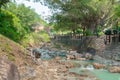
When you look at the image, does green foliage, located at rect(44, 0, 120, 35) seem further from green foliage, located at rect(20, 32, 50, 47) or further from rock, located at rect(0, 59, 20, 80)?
rock, located at rect(0, 59, 20, 80)

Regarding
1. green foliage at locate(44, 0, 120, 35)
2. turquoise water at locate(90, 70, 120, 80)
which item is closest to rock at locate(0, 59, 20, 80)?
turquoise water at locate(90, 70, 120, 80)

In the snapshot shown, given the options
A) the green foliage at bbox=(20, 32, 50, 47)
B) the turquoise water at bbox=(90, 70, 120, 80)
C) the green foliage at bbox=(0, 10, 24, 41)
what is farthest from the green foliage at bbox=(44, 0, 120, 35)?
the turquoise water at bbox=(90, 70, 120, 80)

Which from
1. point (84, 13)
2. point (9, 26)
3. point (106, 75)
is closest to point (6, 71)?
point (106, 75)

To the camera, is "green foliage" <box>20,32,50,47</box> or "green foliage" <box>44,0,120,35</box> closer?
"green foliage" <box>20,32,50,47</box>

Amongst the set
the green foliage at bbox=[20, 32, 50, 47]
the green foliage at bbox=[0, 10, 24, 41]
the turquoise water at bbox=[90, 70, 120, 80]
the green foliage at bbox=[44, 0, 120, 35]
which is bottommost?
the turquoise water at bbox=[90, 70, 120, 80]

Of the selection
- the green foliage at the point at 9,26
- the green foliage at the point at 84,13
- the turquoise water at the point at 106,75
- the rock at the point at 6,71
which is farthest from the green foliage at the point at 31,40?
the rock at the point at 6,71

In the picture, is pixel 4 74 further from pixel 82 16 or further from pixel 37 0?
pixel 82 16

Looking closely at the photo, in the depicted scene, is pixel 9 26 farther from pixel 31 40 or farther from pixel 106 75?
pixel 31 40

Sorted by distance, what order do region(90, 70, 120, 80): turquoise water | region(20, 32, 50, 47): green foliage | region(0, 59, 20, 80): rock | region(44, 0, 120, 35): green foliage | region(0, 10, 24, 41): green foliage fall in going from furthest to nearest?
region(44, 0, 120, 35): green foliage < region(20, 32, 50, 47): green foliage < region(0, 10, 24, 41): green foliage < region(90, 70, 120, 80): turquoise water < region(0, 59, 20, 80): rock

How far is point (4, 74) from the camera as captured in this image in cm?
554

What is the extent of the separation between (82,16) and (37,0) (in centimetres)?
1239

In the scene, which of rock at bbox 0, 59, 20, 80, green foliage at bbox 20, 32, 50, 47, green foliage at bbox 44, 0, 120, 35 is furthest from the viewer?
green foliage at bbox 44, 0, 120, 35

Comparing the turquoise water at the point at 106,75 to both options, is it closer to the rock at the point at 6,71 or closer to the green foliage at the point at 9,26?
the green foliage at the point at 9,26

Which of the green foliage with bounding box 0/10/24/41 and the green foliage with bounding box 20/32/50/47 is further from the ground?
the green foliage with bounding box 0/10/24/41
